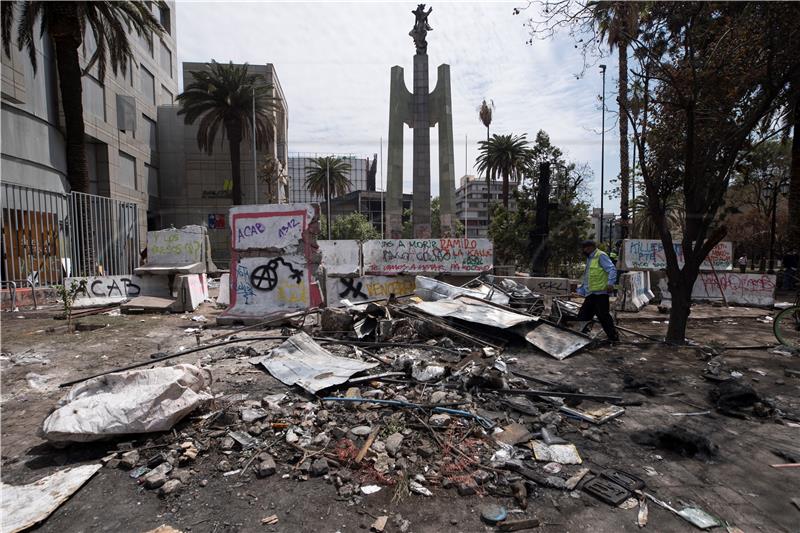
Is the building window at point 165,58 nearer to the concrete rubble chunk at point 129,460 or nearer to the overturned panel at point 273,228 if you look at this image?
the overturned panel at point 273,228

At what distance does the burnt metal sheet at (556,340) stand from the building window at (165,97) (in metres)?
39.8

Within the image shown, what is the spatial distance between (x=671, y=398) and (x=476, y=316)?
2.84 meters

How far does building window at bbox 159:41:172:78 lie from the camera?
35938 mm

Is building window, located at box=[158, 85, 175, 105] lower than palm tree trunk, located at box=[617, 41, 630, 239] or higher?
higher

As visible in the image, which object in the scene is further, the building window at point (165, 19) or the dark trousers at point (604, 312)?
the building window at point (165, 19)

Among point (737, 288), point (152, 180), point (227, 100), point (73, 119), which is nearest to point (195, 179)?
point (152, 180)

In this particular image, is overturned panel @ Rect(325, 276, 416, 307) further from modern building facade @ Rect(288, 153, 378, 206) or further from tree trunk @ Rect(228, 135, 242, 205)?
modern building facade @ Rect(288, 153, 378, 206)

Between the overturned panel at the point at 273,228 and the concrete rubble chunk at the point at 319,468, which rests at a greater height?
the overturned panel at the point at 273,228

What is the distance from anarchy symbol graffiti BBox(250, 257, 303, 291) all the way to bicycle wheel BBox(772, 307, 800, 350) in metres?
8.62

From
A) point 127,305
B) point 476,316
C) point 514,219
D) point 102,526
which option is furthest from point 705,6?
point 514,219

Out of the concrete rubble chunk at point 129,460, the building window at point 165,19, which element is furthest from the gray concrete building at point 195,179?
the concrete rubble chunk at point 129,460

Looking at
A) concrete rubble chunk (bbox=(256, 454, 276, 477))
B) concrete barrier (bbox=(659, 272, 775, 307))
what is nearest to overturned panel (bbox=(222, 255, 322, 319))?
concrete rubble chunk (bbox=(256, 454, 276, 477))

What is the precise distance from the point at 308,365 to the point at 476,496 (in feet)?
9.23

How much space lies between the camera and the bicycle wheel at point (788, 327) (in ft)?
23.1
